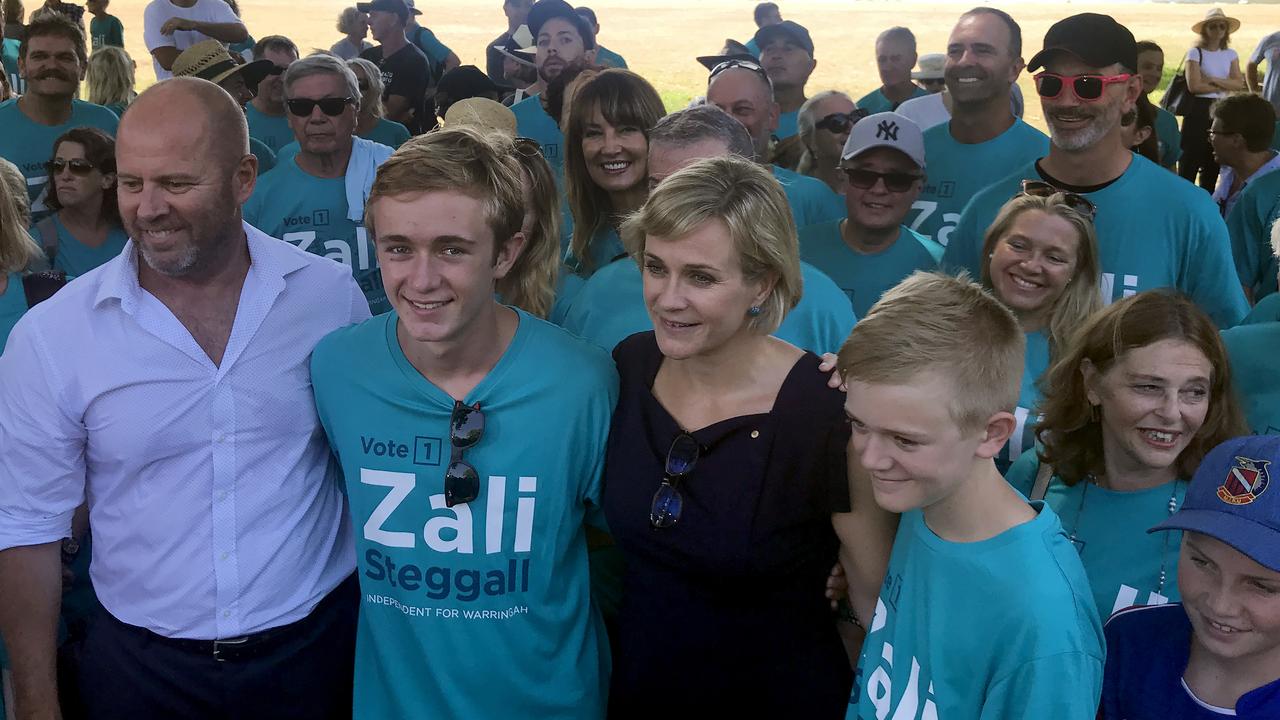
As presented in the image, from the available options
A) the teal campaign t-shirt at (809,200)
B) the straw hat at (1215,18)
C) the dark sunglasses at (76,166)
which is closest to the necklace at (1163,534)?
the teal campaign t-shirt at (809,200)

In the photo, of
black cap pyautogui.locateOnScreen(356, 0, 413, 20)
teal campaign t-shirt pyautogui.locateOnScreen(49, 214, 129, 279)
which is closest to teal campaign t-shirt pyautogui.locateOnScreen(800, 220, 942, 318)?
teal campaign t-shirt pyautogui.locateOnScreen(49, 214, 129, 279)

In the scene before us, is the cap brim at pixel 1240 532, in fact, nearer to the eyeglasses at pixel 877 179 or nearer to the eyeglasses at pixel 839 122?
the eyeglasses at pixel 877 179

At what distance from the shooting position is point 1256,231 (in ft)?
17.6

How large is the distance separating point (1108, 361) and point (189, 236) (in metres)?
2.29

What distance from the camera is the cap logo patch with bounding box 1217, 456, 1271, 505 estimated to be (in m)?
2.10

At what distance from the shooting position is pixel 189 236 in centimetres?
250

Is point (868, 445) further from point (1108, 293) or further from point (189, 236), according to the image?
point (1108, 293)

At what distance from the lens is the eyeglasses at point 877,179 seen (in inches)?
166

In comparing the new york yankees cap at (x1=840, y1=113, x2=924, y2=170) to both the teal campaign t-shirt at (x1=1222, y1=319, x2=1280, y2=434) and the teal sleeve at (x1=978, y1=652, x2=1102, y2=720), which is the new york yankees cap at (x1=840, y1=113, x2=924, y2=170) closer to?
the teal campaign t-shirt at (x1=1222, y1=319, x2=1280, y2=434)

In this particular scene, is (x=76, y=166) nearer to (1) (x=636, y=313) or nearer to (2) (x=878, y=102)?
(1) (x=636, y=313)

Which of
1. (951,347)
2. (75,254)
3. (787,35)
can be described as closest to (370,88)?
(75,254)

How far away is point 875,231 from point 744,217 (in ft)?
6.58

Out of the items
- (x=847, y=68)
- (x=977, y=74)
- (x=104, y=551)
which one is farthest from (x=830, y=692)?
(x=847, y=68)

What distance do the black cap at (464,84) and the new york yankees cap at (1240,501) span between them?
6.62 metres
